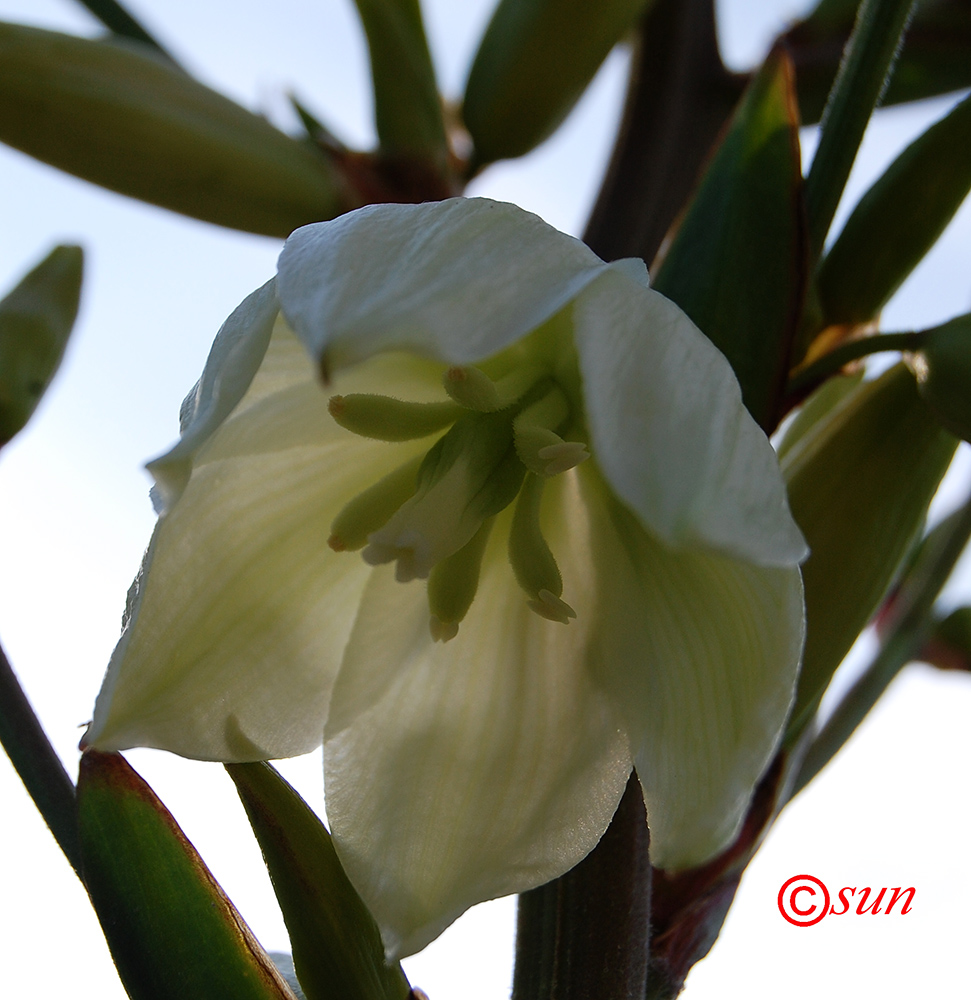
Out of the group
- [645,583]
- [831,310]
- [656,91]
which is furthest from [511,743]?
[656,91]

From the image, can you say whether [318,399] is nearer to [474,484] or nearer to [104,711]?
[474,484]

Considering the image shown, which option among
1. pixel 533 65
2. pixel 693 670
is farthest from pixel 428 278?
pixel 533 65

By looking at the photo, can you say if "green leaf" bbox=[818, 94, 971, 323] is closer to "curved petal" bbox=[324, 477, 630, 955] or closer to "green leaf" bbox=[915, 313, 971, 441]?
"green leaf" bbox=[915, 313, 971, 441]

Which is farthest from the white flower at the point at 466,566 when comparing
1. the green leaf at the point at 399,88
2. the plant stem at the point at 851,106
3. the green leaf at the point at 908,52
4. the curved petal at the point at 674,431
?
the green leaf at the point at 908,52

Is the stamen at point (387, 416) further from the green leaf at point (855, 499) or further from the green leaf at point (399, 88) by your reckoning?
the green leaf at point (399, 88)

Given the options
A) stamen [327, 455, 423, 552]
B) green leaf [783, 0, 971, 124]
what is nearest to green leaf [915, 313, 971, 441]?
stamen [327, 455, 423, 552]

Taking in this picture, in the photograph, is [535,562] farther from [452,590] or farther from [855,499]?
[855,499]
